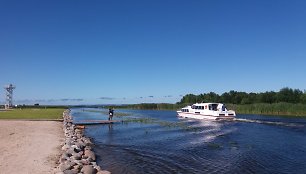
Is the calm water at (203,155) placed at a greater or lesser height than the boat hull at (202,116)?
lesser

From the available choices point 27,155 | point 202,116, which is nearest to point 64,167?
point 27,155

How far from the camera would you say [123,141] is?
3534cm

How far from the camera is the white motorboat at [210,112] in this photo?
67.9m

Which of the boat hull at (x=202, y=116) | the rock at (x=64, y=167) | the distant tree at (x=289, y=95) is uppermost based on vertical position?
the distant tree at (x=289, y=95)

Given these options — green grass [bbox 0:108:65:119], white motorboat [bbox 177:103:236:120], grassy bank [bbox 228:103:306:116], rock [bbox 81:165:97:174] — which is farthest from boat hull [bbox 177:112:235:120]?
rock [bbox 81:165:97:174]

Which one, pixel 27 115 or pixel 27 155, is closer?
pixel 27 155

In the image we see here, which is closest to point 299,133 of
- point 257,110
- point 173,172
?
point 173,172

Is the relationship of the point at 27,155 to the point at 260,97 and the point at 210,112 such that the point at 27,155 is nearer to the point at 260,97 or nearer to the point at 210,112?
the point at 210,112

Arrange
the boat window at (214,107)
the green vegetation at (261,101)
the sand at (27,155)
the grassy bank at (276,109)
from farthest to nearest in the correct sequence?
the green vegetation at (261,101) → the grassy bank at (276,109) → the boat window at (214,107) → the sand at (27,155)

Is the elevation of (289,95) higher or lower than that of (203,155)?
higher

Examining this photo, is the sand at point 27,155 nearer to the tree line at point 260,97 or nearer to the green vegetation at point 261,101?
the green vegetation at point 261,101

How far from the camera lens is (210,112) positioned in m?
70.9

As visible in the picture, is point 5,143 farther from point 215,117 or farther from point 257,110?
point 257,110

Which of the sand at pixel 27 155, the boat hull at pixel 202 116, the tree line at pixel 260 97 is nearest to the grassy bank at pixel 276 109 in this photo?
the tree line at pixel 260 97
